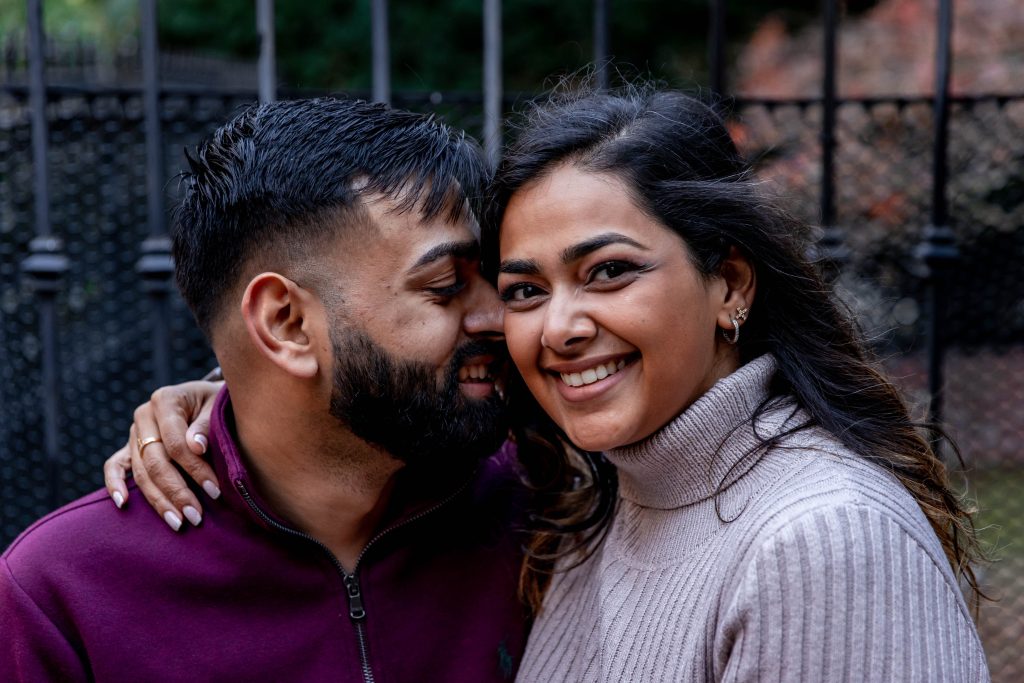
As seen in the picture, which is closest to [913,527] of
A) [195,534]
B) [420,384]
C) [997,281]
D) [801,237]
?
[801,237]

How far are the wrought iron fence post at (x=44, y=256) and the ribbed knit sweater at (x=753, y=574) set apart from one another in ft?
4.31

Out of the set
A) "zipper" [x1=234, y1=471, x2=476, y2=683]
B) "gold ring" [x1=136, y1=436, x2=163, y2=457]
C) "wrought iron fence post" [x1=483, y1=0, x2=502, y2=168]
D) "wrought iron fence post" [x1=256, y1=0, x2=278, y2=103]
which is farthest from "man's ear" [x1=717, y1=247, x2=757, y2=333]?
"wrought iron fence post" [x1=256, y1=0, x2=278, y2=103]

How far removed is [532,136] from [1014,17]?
5.19m

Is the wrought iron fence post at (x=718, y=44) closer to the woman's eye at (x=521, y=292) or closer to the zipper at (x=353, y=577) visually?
the woman's eye at (x=521, y=292)

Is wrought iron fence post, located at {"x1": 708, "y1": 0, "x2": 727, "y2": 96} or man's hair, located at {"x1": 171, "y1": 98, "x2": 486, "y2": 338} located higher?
wrought iron fence post, located at {"x1": 708, "y1": 0, "x2": 727, "y2": 96}

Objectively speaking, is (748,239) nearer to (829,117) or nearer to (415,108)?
(829,117)

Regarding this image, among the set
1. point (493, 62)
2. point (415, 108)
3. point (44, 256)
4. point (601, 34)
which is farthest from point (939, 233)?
point (44, 256)

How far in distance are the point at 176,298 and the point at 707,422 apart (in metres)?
2.43

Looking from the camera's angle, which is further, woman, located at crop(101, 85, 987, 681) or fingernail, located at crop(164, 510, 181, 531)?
fingernail, located at crop(164, 510, 181, 531)

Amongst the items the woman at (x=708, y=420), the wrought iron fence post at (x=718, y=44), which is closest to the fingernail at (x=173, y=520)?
the woman at (x=708, y=420)

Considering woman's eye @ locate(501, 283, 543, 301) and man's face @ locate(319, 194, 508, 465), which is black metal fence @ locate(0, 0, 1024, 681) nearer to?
man's face @ locate(319, 194, 508, 465)

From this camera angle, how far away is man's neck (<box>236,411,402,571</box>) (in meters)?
2.31

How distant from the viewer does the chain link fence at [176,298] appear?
341 centimetres

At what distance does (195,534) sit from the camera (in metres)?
2.19
